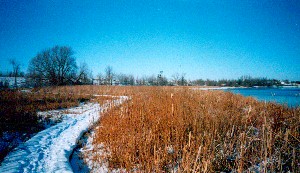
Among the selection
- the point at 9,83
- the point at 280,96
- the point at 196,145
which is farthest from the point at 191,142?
the point at 9,83

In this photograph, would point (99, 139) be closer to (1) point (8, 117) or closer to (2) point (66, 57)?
(1) point (8, 117)

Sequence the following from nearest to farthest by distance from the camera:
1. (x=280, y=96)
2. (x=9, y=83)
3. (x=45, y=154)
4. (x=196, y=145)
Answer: (x=196, y=145) < (x=45, y=154) < (x=280, y=96) < (x=9, y=83)

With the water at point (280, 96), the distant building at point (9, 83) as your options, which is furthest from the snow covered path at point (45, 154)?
the distant building at point (9, 83)

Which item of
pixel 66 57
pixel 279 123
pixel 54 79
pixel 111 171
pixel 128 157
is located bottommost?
pixel 111 171

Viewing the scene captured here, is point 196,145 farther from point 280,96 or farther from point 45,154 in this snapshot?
point 280,96

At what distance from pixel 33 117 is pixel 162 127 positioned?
5444 millimetres

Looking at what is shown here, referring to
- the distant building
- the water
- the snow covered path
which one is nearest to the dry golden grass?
the snow covered path

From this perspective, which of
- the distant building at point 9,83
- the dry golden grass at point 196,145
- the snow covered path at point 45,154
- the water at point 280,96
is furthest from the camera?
the distant building at point 9,83

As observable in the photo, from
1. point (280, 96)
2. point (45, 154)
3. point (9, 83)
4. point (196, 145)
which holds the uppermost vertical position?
point (9, 83)

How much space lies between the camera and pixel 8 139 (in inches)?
158

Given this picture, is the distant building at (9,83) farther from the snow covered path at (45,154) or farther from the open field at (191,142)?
the snow covered path at (45,154)

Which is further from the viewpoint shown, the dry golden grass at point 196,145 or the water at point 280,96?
the water at point 280,96

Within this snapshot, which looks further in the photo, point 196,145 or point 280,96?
point 280,96

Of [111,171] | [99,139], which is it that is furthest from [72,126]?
[111,171]
